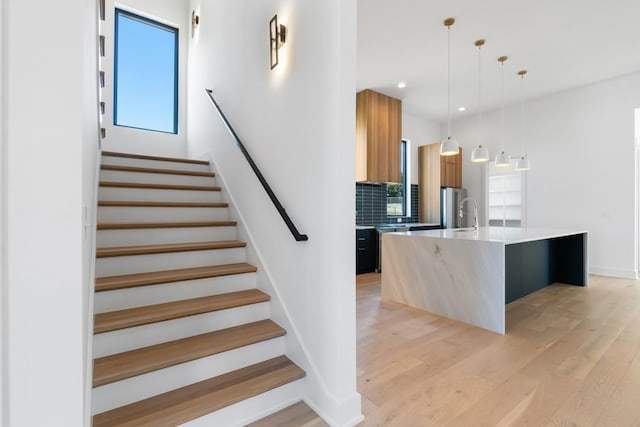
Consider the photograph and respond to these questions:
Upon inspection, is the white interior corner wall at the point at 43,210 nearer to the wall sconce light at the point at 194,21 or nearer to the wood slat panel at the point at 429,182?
the wall sconce light at the point at 194,21

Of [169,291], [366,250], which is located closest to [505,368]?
[169,291]

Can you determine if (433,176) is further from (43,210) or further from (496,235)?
(43,210)

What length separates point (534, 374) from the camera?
200 cm

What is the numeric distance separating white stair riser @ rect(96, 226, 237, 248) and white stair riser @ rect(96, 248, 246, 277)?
0.85ft

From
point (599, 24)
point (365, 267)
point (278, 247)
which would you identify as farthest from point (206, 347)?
point (599, 24)

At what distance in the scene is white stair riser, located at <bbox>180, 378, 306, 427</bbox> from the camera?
147cm

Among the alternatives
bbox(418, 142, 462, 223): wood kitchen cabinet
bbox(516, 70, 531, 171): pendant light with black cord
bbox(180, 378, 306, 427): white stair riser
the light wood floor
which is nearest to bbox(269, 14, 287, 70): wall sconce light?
bbox(180, 378, 306, 427): white stair riser

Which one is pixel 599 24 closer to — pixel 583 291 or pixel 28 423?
pixel 583 291

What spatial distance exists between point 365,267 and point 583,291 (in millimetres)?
3039

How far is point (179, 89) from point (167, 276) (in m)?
4.06

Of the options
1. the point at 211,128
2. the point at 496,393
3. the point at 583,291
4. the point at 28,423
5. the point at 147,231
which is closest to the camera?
the point at 28,423

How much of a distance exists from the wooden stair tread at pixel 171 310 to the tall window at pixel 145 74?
12.1 feet

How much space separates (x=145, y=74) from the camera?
4.69m

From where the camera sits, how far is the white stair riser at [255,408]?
147 centimetres
